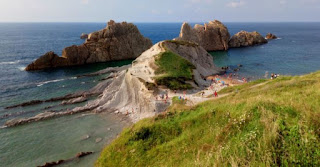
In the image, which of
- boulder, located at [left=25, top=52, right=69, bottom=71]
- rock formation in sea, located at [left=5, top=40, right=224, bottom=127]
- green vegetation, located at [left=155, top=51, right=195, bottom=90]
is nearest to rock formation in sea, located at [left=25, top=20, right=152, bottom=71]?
boulder, located at [left=25, top=52, right=69, bottom=71]

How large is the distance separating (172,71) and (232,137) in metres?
30.8

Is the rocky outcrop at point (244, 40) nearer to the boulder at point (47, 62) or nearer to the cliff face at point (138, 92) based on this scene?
the cliff face at point (138, 92)

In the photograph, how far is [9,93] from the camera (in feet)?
146

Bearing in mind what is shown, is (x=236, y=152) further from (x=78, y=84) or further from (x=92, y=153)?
(x=78, y=84)

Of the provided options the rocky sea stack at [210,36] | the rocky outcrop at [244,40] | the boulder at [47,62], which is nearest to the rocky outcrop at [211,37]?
the rocky sea stack at [210,36]

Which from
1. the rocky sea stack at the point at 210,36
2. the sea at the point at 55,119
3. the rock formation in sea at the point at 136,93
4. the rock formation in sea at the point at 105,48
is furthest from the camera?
the rocky sea stack at the point at 210,36

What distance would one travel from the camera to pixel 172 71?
42.3 meters

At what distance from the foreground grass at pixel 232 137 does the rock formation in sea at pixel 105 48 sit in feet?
205

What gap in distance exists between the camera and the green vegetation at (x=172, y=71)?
3950 cm

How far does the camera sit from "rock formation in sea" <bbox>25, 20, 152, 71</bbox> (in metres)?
71.4

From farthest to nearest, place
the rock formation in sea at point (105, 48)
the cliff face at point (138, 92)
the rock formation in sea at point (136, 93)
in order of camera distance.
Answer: the rock formation in sea at point (105, 48) → the cliff face at point (138, 92) → the rock formation in sea at point (136, 93)

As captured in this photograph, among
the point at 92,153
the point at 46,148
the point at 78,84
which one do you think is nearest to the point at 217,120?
the point at 92,153

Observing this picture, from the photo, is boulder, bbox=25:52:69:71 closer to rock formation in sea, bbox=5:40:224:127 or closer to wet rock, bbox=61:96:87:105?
rock formation in sea, bbox=5:40:224:127

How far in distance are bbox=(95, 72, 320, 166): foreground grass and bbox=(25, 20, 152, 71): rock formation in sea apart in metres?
62.6
